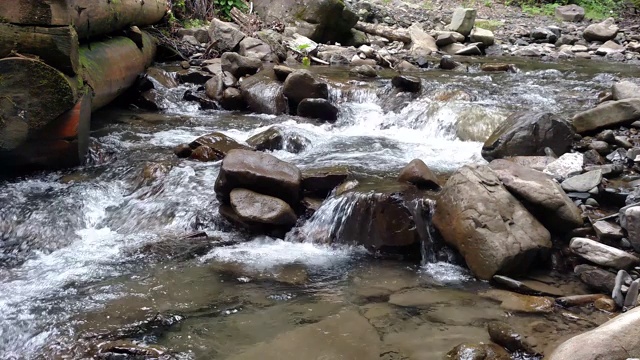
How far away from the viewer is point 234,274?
436cm

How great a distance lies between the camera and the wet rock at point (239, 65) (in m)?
9.81

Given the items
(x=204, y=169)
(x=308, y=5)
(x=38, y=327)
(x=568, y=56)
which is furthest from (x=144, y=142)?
(x=568, y=56)

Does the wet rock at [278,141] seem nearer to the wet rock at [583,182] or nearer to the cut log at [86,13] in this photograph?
the cut log at [86,13]

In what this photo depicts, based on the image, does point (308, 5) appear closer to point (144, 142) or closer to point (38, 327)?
point (144, 142)

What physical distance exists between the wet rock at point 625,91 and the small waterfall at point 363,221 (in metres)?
4.21

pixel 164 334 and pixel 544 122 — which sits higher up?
pixel 544 122

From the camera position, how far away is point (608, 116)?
6.74 meters

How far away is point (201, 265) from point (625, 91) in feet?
20.5

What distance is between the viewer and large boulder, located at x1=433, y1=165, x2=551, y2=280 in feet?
14.1

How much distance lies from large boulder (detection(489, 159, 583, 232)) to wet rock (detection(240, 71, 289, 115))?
4586 millimetres

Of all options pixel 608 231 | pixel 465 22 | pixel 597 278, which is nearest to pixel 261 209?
pixel 597 278

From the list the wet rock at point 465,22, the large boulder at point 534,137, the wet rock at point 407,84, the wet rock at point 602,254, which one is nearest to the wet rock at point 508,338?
the wet rock at point 602,254

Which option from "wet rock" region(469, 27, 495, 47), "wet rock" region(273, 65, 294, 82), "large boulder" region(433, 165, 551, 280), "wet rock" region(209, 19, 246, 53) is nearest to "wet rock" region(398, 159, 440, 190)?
"large boulder" region(433, 165, 551, 280)

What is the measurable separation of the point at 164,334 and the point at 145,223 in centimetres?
213
